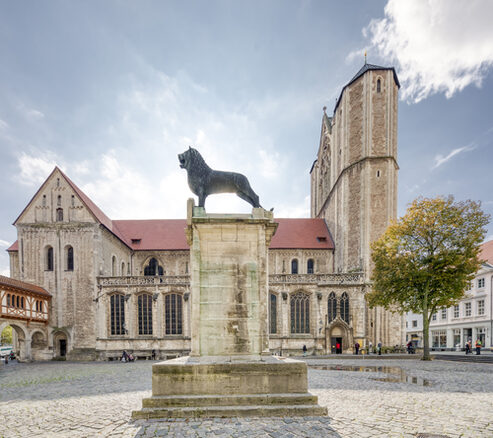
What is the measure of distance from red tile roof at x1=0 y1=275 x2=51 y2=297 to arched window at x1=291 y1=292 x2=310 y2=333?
905 inches

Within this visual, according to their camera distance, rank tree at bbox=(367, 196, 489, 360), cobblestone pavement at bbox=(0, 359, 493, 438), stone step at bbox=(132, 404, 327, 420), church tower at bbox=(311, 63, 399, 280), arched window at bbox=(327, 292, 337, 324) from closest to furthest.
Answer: cobblestone pavement at bbox=(0, 359, 493, 438) → stone step at bbox=(132, 404, 327, 420) → tree at bbox=(367, 196, 489, 360) → arched window at bbox=(327, 292, 337, 324) → church tower at bbox=(311, 63, 399, 280)

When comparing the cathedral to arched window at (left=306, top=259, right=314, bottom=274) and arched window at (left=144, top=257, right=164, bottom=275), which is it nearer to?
arched window at (left=144, top=257, right=164, bottom=275)

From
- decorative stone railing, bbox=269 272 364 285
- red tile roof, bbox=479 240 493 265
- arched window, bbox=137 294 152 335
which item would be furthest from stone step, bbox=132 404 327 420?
red tile roof, bbox=479 240 493 265

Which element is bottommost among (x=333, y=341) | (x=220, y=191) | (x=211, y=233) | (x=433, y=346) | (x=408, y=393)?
(x=433, y=346)

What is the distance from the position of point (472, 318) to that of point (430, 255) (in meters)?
25.7

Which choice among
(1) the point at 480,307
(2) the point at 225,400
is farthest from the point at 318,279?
(1) the point at 480,307

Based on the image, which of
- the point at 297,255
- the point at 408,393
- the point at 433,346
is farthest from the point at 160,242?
the point at 433,346

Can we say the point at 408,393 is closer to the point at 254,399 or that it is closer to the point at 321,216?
the point at 254,399

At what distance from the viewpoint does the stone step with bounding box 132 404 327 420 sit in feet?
18.0

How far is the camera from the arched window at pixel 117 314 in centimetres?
2636

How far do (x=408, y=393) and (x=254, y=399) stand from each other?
5312mm

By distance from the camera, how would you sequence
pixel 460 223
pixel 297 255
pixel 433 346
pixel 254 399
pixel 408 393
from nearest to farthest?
pixel 254 399
pixel 408 393
pixel 460 223
pixel 297 255
pixel 433 346

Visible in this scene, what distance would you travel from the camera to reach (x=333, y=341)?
26.4 metres

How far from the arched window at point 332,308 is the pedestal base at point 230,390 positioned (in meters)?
22.5
